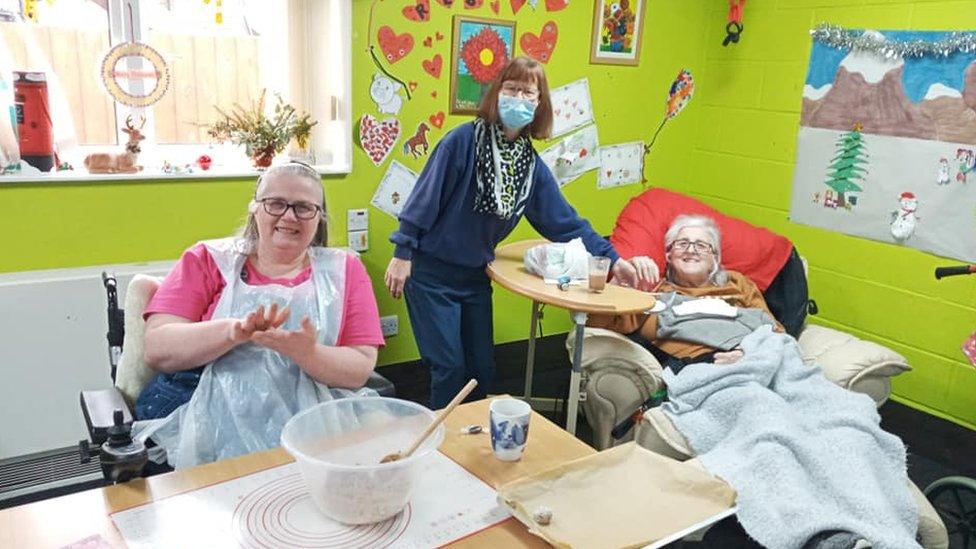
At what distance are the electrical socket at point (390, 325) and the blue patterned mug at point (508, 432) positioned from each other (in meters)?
1.83

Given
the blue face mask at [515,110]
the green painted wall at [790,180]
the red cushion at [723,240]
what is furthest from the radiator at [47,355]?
the green painted wall at [790,180]

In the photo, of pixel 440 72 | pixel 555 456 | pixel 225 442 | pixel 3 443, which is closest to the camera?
pixel 555 456

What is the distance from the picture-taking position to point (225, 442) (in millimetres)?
1500

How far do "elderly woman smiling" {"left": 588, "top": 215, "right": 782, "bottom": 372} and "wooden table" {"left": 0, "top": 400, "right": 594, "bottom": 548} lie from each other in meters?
A: 1.13

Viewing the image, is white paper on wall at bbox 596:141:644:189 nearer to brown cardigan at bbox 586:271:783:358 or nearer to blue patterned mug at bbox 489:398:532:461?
brown cardigan at bbox 586:271:783:358

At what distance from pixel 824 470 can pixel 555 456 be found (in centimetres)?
90

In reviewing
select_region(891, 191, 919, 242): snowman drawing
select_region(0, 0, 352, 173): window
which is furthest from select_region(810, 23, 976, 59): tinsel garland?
select_region(0, 0, 352, 173): window

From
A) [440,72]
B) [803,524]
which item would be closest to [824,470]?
[803,524]

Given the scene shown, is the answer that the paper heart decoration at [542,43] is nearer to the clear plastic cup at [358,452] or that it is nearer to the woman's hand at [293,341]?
the woman's hand at [293,341]

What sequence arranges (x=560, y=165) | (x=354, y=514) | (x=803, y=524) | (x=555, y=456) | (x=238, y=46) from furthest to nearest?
1. (x=560, y=165)
2. (x=238, y=46)
3. (x=803, y=524)
4. (x=555, y=456)
5. (x=354, y=514)

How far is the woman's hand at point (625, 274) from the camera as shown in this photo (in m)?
2.62

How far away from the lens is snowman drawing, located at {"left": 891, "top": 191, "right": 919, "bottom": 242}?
298 cm

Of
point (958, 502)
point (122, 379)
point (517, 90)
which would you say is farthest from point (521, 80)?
point (958, 502)

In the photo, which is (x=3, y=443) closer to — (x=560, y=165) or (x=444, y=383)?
(x=444, y=383)
